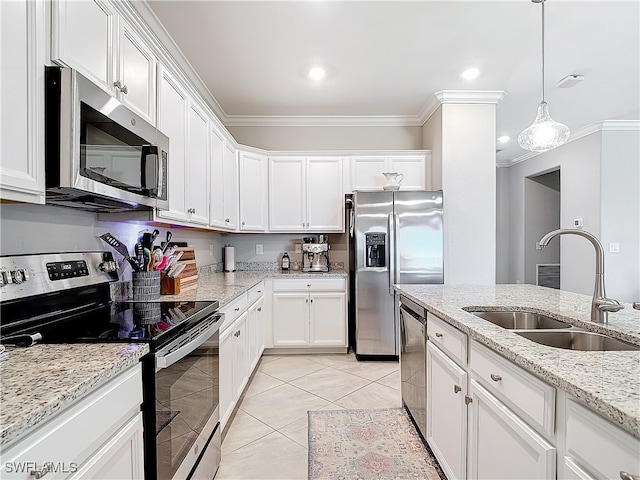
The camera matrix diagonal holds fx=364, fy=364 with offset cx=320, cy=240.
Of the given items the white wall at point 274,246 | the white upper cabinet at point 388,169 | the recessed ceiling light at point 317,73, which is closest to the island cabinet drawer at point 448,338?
the recessed ceiling light at point 317,73

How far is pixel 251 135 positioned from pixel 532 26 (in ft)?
9.71

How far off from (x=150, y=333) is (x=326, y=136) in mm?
3536

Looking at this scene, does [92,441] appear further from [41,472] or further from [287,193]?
[287,193]

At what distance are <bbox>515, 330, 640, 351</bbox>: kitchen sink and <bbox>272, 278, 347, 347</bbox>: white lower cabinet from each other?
7.80 feet

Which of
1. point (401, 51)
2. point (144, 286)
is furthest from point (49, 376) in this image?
point (401, 51)

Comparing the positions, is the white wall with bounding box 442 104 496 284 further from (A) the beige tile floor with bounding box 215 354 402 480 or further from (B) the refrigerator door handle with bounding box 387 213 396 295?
(A) the beige tile floor with bounding box 215 354 402 480

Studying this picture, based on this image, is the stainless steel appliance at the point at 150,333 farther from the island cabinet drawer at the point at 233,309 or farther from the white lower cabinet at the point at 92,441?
the island cabinet drawer at the point at 233,309

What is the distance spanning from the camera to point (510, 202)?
21.8 feet

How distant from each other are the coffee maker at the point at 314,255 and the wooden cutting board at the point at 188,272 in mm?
1432

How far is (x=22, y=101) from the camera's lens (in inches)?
42.6

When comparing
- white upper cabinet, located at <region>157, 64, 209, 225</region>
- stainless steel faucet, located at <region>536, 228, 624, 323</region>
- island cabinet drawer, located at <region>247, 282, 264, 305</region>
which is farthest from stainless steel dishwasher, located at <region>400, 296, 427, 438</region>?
white upper cabinet, located at <region>157, 64, 209, 225</region>

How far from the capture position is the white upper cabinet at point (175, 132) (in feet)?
6.90

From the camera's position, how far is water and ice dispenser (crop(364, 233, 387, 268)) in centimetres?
361

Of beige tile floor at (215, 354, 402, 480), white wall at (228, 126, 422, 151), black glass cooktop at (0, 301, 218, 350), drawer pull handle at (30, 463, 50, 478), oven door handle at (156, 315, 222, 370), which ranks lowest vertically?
beige tile floor at (215, 354, 402, 480)
